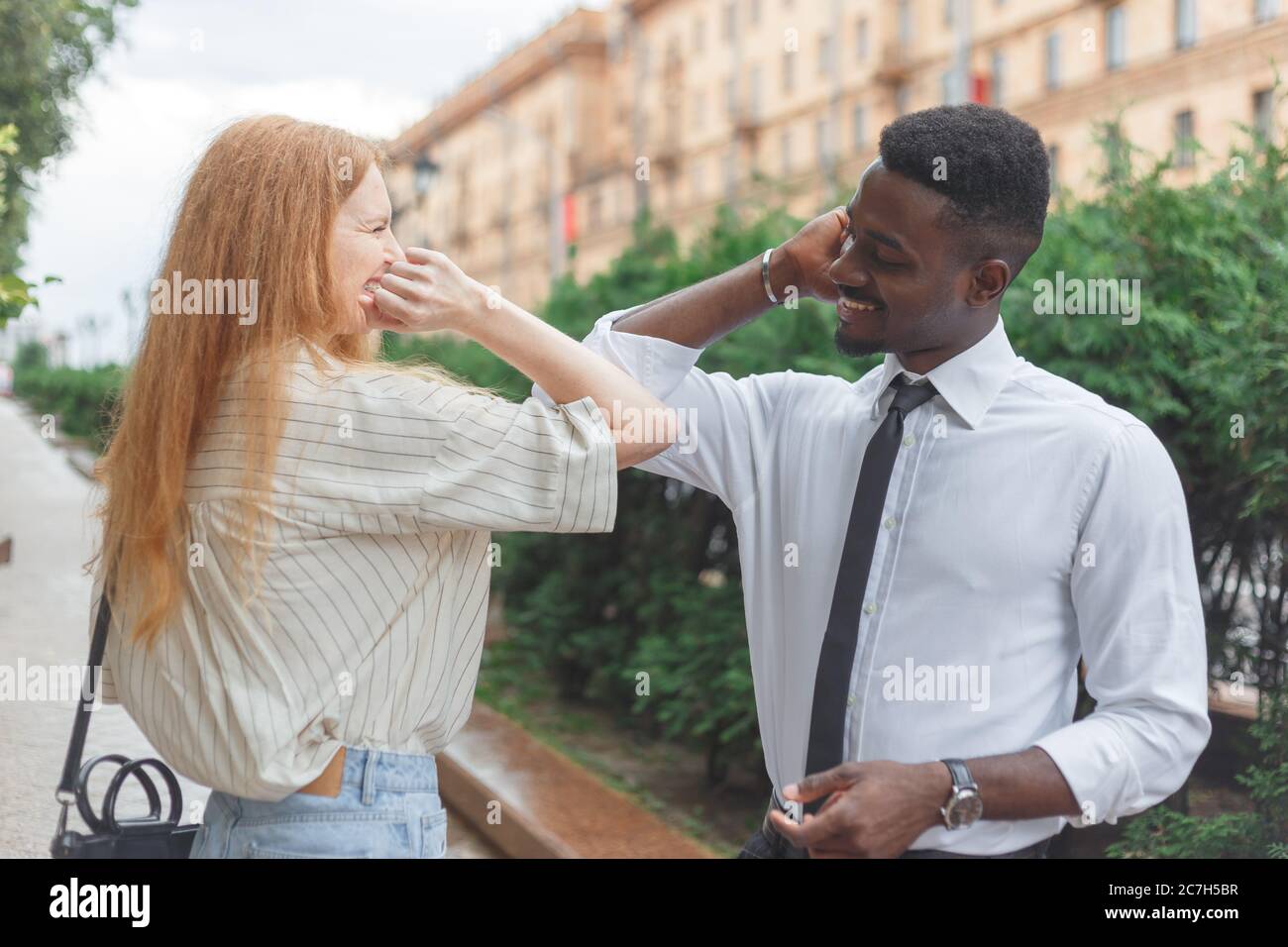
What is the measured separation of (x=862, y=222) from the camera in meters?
2.11

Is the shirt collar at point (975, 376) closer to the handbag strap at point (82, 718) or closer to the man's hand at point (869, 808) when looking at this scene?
the man's hand at point (869, 808)

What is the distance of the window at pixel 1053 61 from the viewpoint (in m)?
36.3

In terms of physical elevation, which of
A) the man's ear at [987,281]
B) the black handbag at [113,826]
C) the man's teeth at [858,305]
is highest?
the man's ear at [987,281]

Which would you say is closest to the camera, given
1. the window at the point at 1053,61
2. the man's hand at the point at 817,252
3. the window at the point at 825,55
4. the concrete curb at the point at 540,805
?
the man's hand at the point at 817,252

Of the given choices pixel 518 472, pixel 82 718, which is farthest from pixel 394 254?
pixel 82 718

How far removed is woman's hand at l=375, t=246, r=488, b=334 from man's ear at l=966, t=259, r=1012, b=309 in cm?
73

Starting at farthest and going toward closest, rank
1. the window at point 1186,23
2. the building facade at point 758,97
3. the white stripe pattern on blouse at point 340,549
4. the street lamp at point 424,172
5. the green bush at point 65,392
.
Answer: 1. the green bush at point 65,392
2. the window at point 1186,23
3. the building facade at point 758,97
4. the street lamp at point 424,172
5. the white stripe pattern on blouse at point 340,549

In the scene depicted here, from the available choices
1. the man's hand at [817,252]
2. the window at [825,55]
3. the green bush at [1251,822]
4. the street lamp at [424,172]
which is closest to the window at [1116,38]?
the window at [825,55]

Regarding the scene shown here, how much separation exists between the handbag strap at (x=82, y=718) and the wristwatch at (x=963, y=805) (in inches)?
48.1

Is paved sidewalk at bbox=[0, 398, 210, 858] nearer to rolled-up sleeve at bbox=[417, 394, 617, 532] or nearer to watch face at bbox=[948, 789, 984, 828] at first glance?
rolled-up sleeve at bbox=[417, 394, 617, 532]

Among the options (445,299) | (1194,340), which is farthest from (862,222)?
(1194,340)

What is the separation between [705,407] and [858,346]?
0.34m

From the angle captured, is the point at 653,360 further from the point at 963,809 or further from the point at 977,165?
the point at 963,809

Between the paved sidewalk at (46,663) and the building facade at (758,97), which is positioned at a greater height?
the building facade at (758,97)
